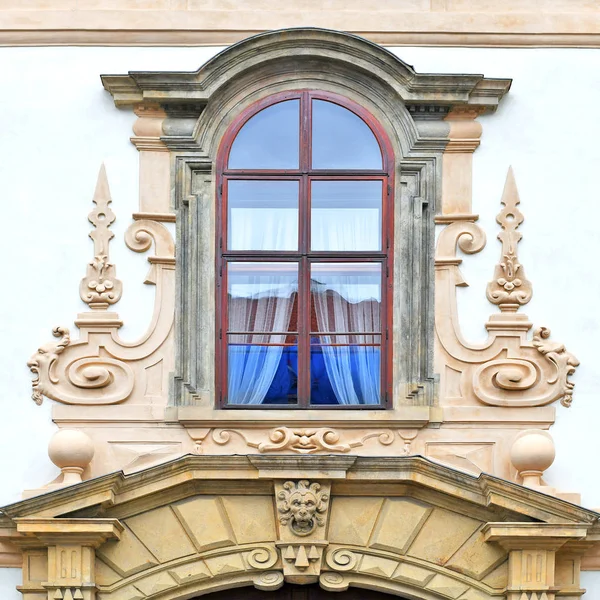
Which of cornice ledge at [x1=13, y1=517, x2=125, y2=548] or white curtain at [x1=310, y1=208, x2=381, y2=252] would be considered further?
white curtain at [x1=310, y1=208, x2=381, y2=252]

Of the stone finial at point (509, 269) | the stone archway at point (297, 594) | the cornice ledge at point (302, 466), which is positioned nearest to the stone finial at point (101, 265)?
the cornice ledge at point (302, 466)

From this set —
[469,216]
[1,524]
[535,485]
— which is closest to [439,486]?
[535,485]

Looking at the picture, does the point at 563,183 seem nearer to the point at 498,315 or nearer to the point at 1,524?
the point at 498,315

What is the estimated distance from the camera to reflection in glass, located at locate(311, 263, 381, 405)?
13.4 m

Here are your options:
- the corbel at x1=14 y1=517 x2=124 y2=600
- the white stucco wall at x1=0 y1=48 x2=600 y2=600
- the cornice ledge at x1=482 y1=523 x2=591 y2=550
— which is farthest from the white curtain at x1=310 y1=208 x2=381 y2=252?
the corbel at x1=14 y1=517 x2=124 y2=600

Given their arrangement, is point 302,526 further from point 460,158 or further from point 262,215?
point 460,158

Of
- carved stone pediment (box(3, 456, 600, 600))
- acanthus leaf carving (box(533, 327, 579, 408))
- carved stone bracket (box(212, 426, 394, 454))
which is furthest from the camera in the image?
acanthus leaf carving (box(533, 327, 579, 408))

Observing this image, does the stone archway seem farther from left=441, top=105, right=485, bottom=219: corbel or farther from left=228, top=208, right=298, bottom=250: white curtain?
left=441, top=105, right=485, bottom=219: corbel

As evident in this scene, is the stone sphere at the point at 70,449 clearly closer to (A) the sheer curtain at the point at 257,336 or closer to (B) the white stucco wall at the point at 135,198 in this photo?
(B) the white stucco wall at the point at 135,198

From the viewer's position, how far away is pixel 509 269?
1349 cm

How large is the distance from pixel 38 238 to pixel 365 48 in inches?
101

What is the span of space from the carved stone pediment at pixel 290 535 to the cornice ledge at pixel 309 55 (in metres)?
2.54

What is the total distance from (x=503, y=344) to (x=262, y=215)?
1.87 metres

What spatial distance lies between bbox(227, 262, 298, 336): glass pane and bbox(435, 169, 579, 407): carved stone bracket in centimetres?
101
